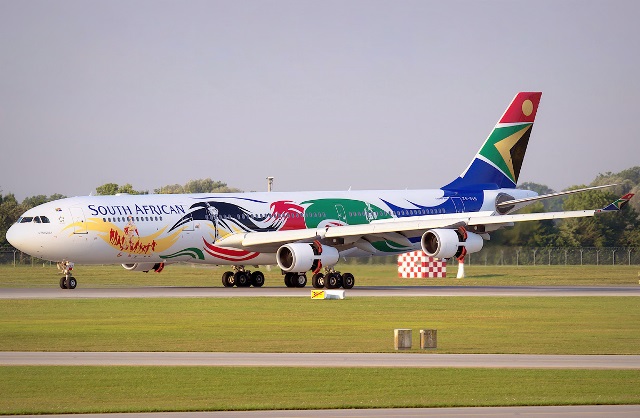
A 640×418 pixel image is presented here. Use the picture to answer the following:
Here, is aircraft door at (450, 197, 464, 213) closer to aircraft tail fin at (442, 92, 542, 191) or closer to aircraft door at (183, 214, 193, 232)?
aircraft tail fin at (442, 92, 542, 191)

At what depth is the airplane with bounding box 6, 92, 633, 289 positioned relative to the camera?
5762 cm

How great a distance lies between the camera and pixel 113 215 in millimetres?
58125

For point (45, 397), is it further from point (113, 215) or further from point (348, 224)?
point (348, 224)

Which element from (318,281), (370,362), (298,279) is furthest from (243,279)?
(370,362)

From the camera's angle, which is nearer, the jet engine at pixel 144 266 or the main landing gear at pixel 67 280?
the main landing gear at pixel 67 280

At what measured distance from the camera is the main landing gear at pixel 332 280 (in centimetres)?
6022

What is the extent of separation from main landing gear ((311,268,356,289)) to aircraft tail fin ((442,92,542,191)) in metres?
11.7

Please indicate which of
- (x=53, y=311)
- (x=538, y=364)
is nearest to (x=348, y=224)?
(x=53, y=311)

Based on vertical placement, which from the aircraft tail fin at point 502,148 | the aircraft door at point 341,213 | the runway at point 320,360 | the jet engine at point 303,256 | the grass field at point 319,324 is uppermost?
the aircraft tail fin at point 502,148

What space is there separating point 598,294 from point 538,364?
28131mm

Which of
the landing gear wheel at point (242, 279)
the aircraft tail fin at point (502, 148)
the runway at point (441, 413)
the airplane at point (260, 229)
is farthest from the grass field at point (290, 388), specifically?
the aircraft tail fin at point (502, 148)

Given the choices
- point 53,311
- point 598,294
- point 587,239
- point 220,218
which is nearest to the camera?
point 53,311

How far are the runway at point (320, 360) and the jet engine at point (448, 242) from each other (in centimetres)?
2846

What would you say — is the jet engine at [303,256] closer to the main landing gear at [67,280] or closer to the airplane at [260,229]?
the airplane at [260,229]
